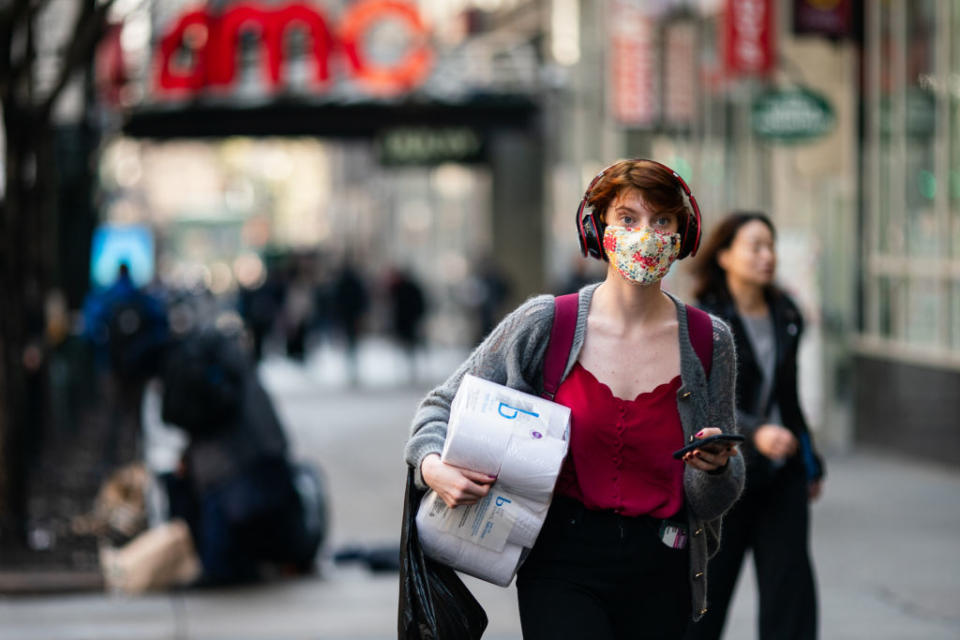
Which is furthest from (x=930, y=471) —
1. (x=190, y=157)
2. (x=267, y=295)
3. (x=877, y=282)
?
(x=190, y=157)

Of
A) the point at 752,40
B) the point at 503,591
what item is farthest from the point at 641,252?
the point at 752,40

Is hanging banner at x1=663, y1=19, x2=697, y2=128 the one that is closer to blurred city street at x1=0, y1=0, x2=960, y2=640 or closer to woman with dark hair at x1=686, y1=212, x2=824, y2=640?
blurred city street at x1=0, y1=0, x2=960, y2=640

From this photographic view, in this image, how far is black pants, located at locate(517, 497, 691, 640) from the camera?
3.73 metres

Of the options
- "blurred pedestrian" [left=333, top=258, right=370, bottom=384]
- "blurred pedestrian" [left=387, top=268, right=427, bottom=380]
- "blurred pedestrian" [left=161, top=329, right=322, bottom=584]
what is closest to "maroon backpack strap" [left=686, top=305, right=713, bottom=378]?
"blurred pedestrian" [left=161, top=329, right=322, bottom=584]

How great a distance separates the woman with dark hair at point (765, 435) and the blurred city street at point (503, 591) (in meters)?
Result: 1.88

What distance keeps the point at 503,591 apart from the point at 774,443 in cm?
337

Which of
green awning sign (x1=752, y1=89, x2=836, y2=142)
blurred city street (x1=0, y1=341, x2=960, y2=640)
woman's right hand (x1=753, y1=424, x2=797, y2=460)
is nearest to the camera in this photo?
woman's right hand (x1=753, y1=424, x2=797, y2=460)

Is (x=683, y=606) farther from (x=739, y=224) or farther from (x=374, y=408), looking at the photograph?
(x=374, y=408)

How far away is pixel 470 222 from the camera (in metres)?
36.3

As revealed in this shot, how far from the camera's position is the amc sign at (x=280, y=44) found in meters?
23.3

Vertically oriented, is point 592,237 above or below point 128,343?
above

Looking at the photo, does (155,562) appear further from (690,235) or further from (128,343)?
(128,343)

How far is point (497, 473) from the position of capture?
3627 millimetres

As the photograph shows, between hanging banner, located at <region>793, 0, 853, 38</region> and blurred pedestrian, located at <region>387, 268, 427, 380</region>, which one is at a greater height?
hanging banner, located at <region>793, 0, 853, 38</region>
